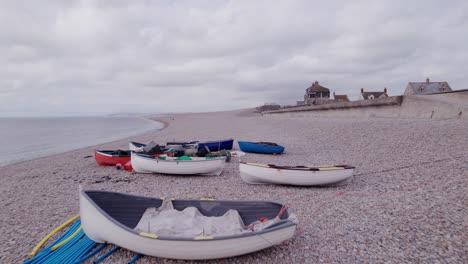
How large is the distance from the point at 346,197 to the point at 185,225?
15.2 ft

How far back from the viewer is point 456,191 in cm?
649

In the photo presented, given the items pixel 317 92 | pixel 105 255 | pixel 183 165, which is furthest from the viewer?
pixel 317 92

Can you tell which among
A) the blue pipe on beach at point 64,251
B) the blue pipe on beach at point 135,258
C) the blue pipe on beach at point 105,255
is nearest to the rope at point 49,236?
the blue pipe on beach at point 64,251

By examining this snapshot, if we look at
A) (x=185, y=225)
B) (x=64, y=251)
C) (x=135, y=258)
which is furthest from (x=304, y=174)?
(x=64, y=251)

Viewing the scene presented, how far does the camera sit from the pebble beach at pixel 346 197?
15.0ft

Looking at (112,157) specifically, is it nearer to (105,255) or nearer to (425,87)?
(105,255)

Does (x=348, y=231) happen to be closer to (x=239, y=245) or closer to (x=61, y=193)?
(x=239, y=245)

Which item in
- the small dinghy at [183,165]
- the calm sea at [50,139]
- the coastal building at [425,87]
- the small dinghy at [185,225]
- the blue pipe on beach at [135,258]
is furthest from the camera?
the coastal building at [425,87]

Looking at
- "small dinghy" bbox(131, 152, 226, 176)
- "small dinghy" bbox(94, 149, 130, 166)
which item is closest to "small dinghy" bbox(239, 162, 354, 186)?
"small dinghy" bbox(131, 152, 226, 176)

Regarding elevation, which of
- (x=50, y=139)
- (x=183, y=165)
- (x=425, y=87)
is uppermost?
(x=425, y=87)

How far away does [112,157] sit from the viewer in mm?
12781

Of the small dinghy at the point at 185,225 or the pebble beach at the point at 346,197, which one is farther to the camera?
the pebble beach at the point at 346,197

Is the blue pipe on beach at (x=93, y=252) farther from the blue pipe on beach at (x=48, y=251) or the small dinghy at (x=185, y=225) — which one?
the blue pipe on beach at (x=48, y=251)

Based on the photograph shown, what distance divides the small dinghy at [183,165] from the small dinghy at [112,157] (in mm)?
2375
